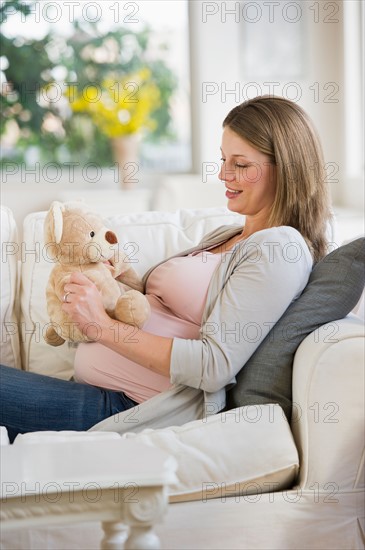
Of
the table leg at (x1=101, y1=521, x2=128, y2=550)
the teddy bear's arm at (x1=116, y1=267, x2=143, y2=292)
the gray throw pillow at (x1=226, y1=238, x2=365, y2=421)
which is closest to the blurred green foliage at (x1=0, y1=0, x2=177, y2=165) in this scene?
the teddy bear's arm at (x1=116, y1=267, x2=143, y2=292)

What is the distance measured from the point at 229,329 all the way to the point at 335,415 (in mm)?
258

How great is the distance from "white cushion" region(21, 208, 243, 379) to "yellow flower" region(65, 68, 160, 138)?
7.25 feet

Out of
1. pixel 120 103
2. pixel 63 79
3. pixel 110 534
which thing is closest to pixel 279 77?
pixel 120 103

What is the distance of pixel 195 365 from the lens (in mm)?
1614

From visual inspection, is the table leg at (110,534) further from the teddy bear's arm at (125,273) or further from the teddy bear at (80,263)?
the teddy bear's arm at (125,273)

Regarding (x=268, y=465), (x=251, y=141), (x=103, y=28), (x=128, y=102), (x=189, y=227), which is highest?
(x=103, y=28)

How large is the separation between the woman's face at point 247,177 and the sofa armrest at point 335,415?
458 millimetres

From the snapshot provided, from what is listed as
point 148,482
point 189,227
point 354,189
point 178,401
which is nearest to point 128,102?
point 354,189

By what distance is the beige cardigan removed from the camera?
5.28 feet

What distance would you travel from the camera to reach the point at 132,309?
68.3 inches

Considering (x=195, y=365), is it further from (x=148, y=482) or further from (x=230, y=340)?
(x=148, y=482)

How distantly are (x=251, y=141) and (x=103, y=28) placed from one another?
3.05 metres

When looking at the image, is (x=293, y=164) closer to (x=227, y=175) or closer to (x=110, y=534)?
(x=227, y=175)

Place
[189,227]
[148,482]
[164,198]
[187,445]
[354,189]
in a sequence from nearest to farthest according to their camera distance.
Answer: [148,482] < [187,445] < [189,227] < [354,189] < [164,198]
